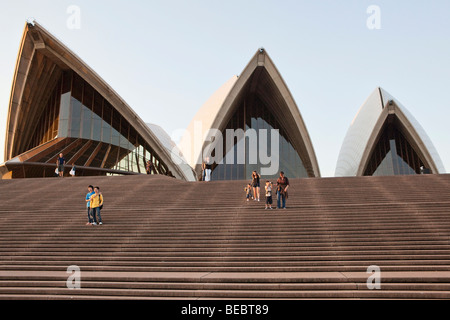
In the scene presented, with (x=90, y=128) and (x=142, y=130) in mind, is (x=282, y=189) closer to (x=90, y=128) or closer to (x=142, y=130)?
(x=142, y=130)

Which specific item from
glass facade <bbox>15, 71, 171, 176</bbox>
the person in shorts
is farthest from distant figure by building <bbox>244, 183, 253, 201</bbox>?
glass facade <bbox>15, 71, 171, 176</bbox>

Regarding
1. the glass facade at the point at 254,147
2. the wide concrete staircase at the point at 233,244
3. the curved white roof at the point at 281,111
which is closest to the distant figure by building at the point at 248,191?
the wide concrete staircase at the point at 233,244

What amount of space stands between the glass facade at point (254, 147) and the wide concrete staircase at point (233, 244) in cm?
1415

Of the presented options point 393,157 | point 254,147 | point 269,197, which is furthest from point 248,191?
point 393,157

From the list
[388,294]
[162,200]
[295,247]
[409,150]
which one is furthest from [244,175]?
[388,294]

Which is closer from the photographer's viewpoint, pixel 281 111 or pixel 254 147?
pixel 254 147

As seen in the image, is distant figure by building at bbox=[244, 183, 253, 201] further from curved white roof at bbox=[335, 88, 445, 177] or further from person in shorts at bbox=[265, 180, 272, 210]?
curved white roof at bbox=[335, 88, 445, 177]

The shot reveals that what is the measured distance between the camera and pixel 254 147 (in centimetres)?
2736

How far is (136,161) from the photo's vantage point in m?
24.6

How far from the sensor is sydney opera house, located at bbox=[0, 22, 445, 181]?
22359mm

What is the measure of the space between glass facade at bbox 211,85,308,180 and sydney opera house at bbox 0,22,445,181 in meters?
0.07

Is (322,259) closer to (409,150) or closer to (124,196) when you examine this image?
(124,196)

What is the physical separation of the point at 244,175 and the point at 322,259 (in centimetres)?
1946

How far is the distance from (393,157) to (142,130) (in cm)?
1877
